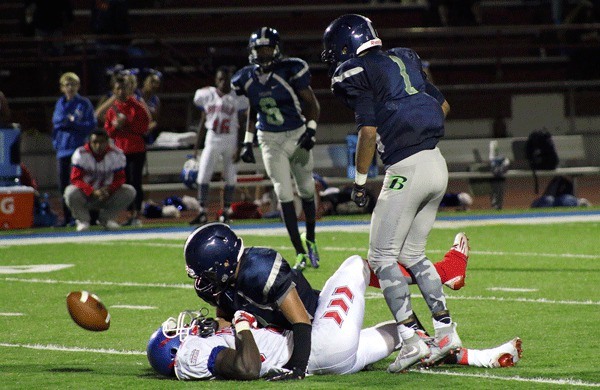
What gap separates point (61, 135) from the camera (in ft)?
48.8

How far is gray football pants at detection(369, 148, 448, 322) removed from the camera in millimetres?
5934

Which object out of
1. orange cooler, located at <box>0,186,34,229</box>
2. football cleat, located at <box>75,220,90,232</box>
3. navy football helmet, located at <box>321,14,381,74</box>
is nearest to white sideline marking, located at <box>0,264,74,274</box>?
football cleat, located at <box>75,220,90,232</box>

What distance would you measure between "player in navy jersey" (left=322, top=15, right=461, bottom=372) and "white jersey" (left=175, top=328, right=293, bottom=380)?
1.84ft

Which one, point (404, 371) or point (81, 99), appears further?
point (81, 99)

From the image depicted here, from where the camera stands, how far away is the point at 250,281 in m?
5.48

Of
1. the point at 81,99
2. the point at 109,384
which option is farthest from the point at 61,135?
the point at 109,384

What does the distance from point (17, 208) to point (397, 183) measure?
9.51 m

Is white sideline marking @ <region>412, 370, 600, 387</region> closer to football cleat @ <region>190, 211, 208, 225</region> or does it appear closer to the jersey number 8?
the jersey number 8

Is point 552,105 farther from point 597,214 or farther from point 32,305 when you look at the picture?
point 32,305

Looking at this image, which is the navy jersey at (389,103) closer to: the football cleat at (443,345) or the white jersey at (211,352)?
the football cleat at (443,345)

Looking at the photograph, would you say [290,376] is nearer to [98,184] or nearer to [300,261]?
[300,261]

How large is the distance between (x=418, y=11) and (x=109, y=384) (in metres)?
17.9

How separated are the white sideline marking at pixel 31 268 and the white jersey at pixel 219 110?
4279mm

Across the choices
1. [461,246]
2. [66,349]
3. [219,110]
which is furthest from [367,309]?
[219,110]
